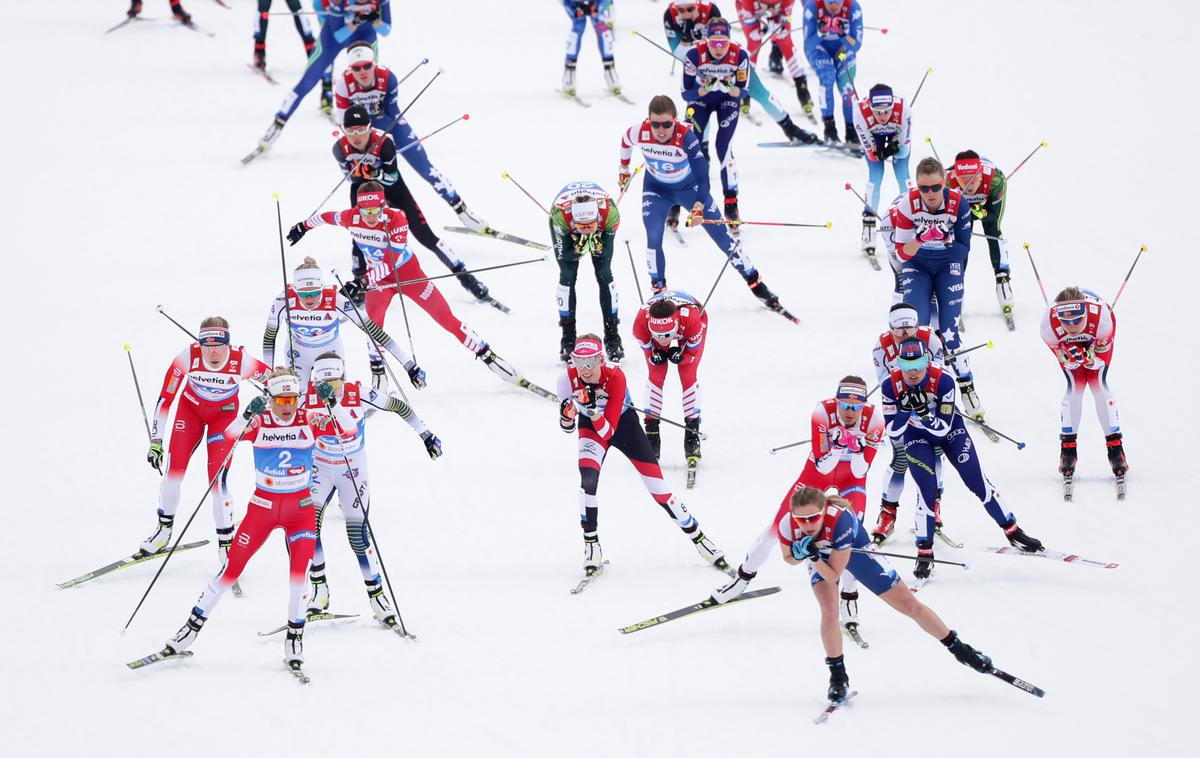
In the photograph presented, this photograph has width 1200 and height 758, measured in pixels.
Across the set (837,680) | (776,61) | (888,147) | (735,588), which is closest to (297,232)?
(735,588)

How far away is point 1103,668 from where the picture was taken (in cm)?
909

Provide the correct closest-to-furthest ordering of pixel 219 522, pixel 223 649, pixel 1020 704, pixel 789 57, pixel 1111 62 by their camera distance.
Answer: pixel 1020 704
pixel 223 649
pixel 219 522
pixel 789 57
pixel 1111 62

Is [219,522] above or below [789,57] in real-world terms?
below

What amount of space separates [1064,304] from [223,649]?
6.10 meters

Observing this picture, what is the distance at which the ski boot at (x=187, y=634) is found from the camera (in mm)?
9352

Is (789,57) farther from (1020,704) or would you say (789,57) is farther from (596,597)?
(1020,704)

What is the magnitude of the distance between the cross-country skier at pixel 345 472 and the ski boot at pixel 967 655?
3.44 metres

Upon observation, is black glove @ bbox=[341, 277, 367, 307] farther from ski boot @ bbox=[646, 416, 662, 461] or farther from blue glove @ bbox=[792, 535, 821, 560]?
blue glove @ bbox=[792, 535, 821, 560]

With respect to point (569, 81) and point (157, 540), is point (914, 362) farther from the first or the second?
point (569, 81)

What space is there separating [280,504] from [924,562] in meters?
4.12

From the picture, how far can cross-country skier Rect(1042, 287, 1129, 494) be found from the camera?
426 inches

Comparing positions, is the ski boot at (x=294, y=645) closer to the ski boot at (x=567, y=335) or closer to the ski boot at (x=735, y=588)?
the ski boot at (x=735, y=588)

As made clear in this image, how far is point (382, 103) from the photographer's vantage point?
14.1 meters

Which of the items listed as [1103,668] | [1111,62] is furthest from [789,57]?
[1103,668]
